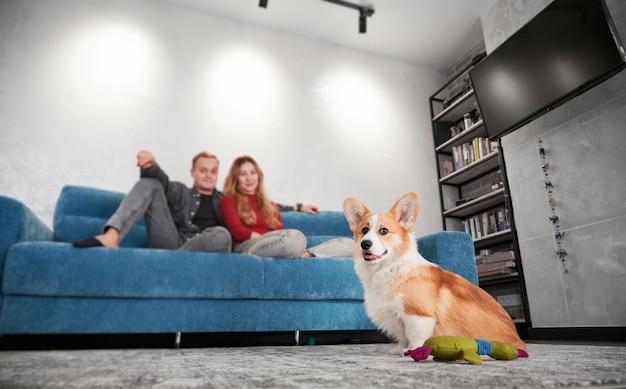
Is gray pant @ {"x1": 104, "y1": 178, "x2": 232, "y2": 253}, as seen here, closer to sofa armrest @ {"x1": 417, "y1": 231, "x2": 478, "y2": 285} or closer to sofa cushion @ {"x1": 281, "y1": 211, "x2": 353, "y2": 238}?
sofa cushion @ {"x1": 281, "y1": 211, "x2": 353, "y2": 238}

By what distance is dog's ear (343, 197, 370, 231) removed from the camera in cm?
140

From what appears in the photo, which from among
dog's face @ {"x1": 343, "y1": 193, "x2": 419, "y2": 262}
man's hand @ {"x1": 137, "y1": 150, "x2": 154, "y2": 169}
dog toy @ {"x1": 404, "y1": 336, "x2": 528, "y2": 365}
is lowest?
dog toy @ {"x1": 404, "y1": 336, "x2": 528, "y2": 365}

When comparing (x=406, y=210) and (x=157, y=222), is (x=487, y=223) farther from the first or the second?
(x=157, y=222)

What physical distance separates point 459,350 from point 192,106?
3.33 meters

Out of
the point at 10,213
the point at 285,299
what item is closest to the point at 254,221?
the point at 285,299

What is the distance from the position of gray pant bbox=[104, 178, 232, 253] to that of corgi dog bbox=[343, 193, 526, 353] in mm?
824

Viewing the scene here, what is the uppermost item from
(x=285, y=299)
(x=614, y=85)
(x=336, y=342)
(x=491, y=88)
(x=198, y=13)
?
(x=198, y=13)

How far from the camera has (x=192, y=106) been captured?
3.57 meters

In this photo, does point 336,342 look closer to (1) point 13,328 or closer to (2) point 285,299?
(2) point 285,299

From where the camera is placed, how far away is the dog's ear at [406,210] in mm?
1307

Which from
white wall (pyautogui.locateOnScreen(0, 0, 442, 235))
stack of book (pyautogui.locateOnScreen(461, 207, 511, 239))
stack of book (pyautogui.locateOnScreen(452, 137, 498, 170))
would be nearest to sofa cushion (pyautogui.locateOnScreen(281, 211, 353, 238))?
white wall (pyautogui.locateOnScreen(0, 0, 442, 235))

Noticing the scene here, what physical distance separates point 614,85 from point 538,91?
0.46 metres

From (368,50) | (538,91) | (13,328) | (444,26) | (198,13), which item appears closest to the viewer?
(13,328)

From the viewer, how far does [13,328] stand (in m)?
1.46
